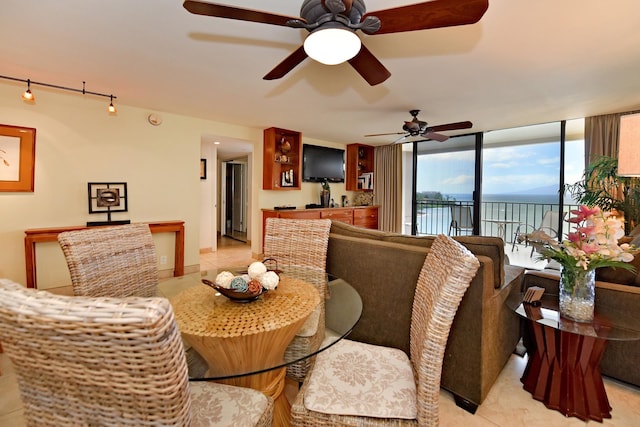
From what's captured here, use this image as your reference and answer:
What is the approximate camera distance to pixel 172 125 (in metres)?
4.11

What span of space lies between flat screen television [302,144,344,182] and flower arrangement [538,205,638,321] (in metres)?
4.42

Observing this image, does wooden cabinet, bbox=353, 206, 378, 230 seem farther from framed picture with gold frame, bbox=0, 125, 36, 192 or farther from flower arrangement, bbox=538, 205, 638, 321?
framed picture with gold frame, bbox=0, 125, 36, 192

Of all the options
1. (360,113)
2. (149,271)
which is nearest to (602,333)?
(149,271)

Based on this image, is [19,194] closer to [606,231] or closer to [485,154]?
[606,231]

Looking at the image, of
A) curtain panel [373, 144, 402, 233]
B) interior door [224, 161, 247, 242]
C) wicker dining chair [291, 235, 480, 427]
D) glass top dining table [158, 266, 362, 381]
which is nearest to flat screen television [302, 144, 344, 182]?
curtain panel [373, 144, 402, 233]

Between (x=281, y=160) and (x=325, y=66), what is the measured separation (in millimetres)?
2682

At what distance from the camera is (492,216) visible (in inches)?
241

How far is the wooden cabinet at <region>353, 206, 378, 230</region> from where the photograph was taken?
6.23m

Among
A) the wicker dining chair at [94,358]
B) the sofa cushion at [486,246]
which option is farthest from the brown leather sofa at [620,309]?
the wicker dining chair at [94,358]

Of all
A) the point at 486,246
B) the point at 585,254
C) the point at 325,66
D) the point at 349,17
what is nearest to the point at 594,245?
the point at 585,254

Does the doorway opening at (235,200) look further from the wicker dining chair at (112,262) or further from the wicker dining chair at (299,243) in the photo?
the wicker dining chair at (112,262)

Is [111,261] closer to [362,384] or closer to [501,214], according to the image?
[362,384]

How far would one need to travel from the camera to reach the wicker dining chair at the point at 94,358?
1.73ft

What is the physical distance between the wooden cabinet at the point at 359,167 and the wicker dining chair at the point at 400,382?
5.47 m
